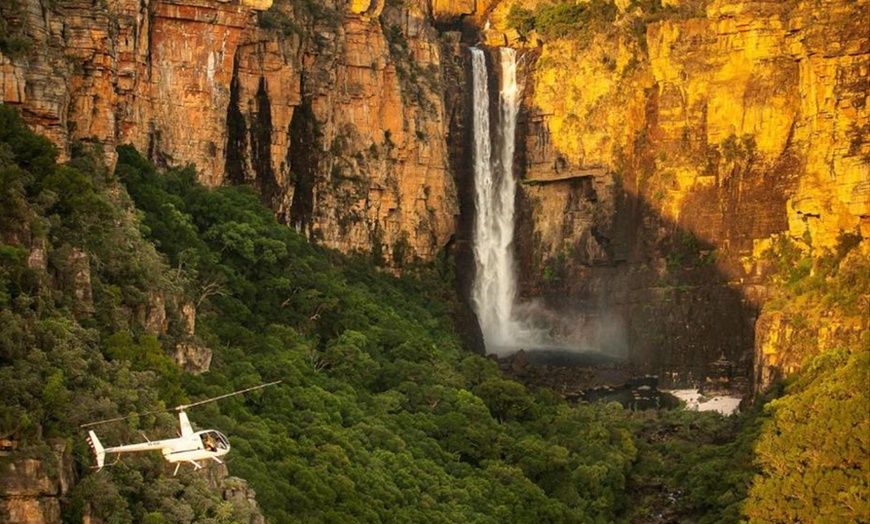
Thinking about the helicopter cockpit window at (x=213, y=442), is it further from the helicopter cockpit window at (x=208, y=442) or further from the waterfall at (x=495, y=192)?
the waterfall at (x=495, y=192)

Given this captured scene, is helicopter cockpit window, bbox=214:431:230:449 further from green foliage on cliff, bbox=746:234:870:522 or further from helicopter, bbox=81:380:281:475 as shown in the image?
green foliage on cliff, bbox=746:234:870:522

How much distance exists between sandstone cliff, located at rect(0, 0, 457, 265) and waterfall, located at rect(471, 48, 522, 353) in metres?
3.91

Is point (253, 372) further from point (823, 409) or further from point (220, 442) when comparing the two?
point (823, 409)

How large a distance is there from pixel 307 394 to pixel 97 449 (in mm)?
27217

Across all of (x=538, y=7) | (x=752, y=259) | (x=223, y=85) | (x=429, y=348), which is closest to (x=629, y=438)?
(x=429, y=348)

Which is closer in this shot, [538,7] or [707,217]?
[707,217]

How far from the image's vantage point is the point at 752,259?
114750mm

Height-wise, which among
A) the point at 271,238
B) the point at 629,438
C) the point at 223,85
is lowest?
the point at 629,438

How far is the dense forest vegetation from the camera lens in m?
68.8

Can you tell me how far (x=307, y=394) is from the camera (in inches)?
3556

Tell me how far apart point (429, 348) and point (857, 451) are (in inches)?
965

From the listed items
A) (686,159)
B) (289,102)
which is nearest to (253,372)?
(289,102)

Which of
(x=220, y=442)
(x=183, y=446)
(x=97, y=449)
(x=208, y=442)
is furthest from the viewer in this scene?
(x=220, y=442)

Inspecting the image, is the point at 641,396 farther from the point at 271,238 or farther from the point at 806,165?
the point at 271,238
